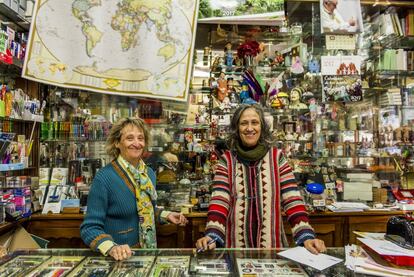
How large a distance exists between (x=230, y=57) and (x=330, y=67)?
2.99 feet

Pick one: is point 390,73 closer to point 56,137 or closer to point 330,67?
point 330,67

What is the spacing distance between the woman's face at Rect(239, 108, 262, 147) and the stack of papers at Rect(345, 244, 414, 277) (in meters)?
0.70

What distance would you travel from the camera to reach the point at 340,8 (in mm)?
3021

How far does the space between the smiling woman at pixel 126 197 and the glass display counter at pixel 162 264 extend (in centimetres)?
19

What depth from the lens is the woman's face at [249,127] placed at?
1840 mm

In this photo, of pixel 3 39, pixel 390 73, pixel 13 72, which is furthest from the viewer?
pixel 390 73

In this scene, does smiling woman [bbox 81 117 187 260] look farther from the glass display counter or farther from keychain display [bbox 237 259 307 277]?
keychain display [bbox 237 259 307 277]

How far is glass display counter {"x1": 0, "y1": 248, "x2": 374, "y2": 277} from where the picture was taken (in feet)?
4.13

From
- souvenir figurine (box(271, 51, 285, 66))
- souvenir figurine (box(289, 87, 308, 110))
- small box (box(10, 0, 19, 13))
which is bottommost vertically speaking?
souvenir figurine (box(289, 87, 308, 110))

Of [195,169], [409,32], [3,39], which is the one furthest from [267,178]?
[409,32]

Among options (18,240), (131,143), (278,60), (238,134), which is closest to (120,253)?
(131,143)

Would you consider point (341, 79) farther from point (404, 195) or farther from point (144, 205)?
point (144, 205)

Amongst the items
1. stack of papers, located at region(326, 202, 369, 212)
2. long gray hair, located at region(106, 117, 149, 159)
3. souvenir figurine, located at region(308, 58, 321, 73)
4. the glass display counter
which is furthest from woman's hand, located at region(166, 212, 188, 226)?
souvenir figurine, located at region(308, 58, 321, 73)

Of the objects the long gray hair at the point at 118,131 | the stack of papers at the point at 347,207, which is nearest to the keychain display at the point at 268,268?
the long gray hair at the point at 118,131
